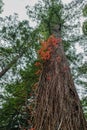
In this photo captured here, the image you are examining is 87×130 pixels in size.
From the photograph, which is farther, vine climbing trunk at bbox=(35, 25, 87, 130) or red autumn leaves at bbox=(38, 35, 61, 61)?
red autumn leaves at bbox=(38, 35, 61, 61)

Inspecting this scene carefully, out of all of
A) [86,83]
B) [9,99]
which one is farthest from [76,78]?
[9,99]

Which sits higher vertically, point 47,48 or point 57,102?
point 47,48

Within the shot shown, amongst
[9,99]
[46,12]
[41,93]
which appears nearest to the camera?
[41,93]

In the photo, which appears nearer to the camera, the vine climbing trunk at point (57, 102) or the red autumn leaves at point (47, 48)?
the vine climbing trunk at point (57, 102)

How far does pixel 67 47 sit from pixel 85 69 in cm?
120

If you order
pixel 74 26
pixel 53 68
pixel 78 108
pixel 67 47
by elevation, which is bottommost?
pixel 78 108

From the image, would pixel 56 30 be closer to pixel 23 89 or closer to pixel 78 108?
pixel 23 89

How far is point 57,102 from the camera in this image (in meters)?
4.68

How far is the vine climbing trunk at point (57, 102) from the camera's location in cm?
435

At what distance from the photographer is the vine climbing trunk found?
4.35 m

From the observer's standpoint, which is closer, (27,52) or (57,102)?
(57,102)

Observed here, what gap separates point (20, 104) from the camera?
29.0 ft

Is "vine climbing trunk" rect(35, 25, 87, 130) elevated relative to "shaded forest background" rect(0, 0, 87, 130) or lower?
lower

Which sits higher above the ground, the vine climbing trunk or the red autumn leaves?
the red autumn leaves
